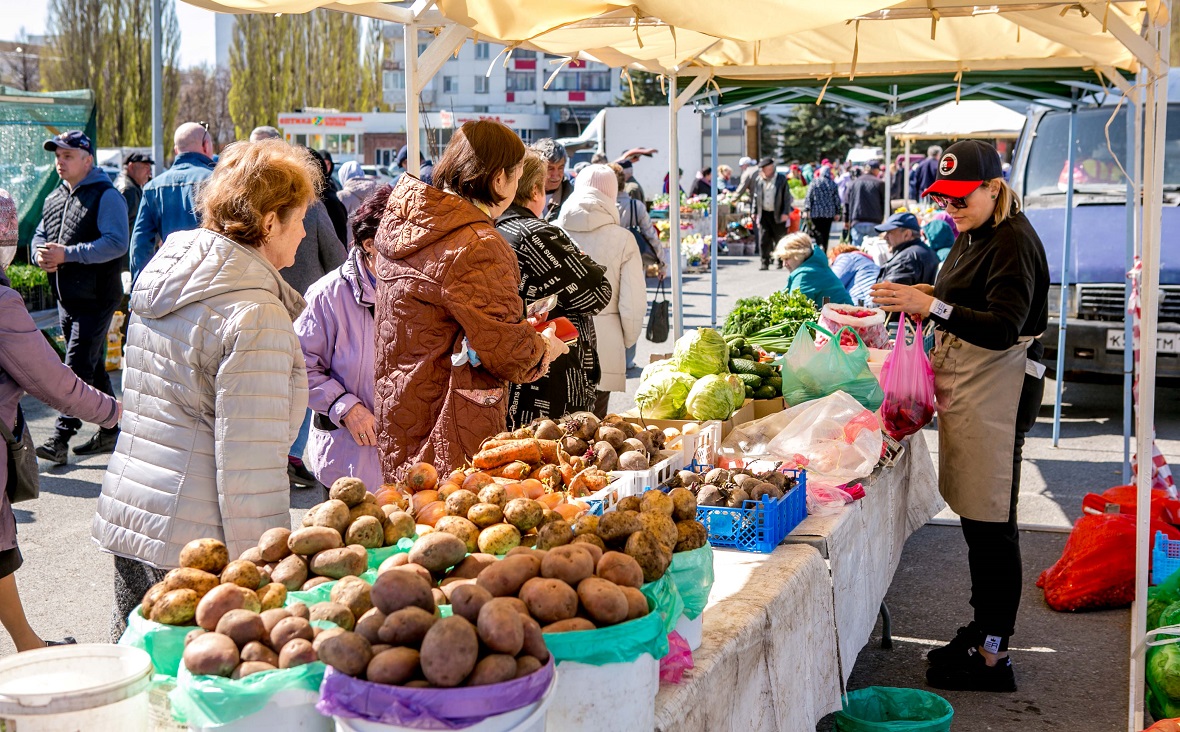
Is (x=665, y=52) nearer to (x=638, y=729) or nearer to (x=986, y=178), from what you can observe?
(x=986, y=178)

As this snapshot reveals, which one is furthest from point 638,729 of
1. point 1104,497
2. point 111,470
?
point 1104,497

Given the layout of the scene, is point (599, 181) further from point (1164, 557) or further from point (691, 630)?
point (691, 630)

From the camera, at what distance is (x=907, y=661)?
4645 mm

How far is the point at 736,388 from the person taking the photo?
4855 millimetres

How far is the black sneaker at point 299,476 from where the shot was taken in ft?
22.6

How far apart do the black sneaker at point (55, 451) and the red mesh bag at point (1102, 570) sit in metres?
6.16

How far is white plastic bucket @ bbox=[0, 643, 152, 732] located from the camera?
1780 mm

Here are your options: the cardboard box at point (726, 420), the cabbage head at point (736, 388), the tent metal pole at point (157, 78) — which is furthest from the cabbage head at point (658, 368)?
the tent metal pole at point (157, 78)

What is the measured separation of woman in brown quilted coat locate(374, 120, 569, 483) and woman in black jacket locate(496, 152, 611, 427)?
71cm

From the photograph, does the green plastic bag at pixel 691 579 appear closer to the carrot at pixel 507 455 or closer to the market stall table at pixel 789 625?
the market stall table at pixel 789 625

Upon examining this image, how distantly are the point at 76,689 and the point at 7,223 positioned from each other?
325 cm

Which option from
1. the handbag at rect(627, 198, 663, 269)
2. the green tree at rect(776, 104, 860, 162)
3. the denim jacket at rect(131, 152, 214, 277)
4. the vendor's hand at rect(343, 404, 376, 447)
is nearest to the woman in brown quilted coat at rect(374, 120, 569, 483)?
the vendor's hand at rect(343, 404, 376, 447)

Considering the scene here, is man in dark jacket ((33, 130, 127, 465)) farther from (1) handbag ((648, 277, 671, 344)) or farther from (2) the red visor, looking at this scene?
(2) the red visor

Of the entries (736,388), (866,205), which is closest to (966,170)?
(736,388)
